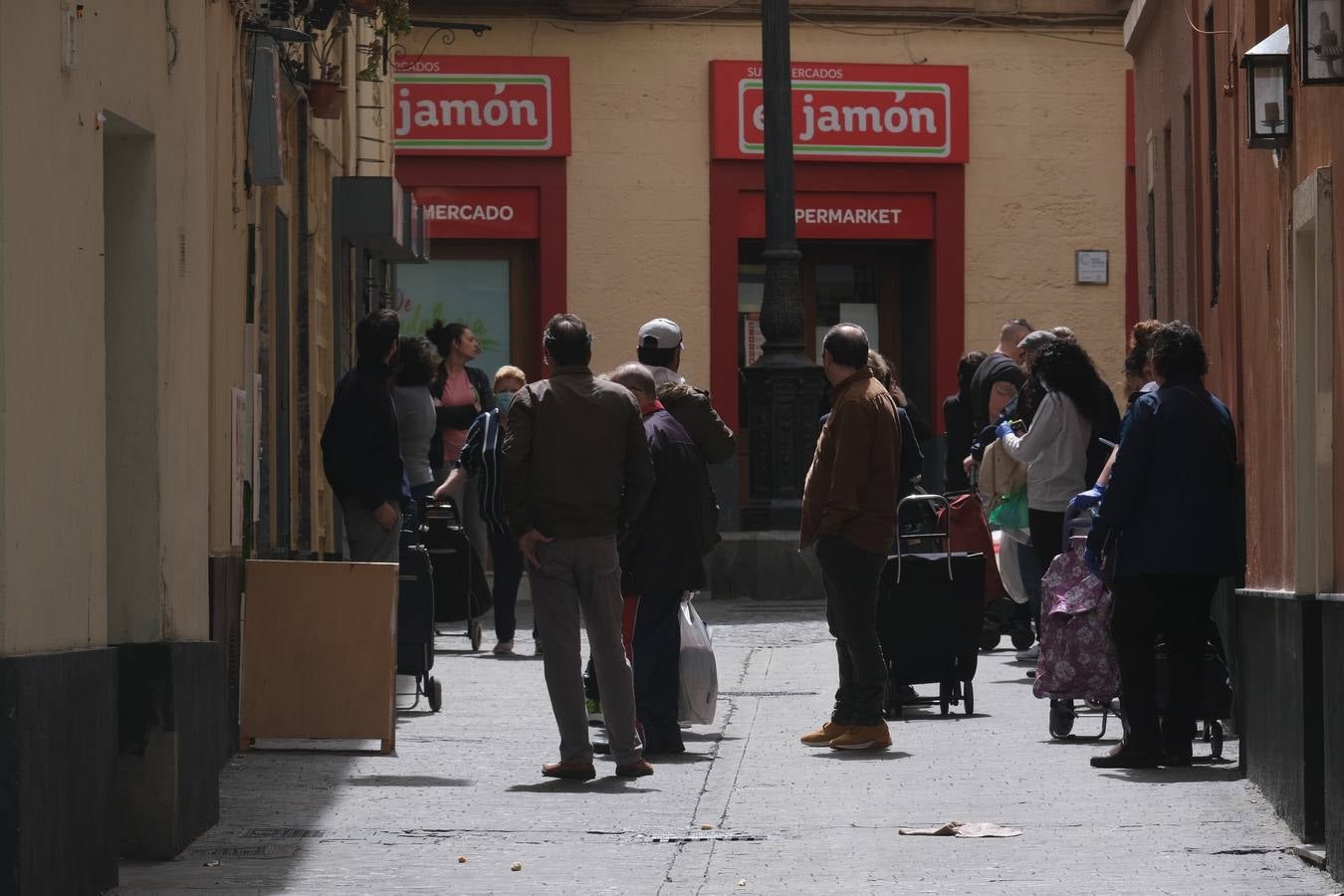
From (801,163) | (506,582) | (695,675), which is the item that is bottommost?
(695,675)

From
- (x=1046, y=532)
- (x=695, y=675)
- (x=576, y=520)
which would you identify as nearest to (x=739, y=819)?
(x=576, y=520)

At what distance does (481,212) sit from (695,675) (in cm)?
1215

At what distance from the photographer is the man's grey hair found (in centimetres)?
1070

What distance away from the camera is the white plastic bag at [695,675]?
11000mm

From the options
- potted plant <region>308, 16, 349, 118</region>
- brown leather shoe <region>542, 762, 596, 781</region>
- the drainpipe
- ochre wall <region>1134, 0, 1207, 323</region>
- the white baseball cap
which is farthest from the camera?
ochre wall <region>1134, 0, 1207, 323</region>

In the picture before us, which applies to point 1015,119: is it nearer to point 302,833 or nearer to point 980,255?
point 980,255

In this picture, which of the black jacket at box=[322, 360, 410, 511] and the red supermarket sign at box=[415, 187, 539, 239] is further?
the red supermarket sign at box=[415, 187, 539, 239]

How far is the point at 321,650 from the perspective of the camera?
10414 mm

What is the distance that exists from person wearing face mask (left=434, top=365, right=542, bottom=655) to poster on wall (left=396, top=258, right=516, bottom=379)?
485cm

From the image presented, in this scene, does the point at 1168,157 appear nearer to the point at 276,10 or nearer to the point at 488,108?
the point at 276,10

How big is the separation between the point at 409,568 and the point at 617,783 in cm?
267

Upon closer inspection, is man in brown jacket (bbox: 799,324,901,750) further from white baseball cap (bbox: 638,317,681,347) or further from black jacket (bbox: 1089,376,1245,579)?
black jacket (bbox: 1089,376,1245,579)

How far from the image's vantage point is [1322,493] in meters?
7.89

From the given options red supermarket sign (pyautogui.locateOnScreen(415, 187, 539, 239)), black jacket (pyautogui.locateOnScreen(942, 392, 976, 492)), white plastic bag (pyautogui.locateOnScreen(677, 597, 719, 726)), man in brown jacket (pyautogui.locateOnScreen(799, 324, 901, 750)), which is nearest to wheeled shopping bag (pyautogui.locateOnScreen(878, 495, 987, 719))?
man in brown jacket (pyautogui.locateOnScreen(799, 324, 901, 750))
